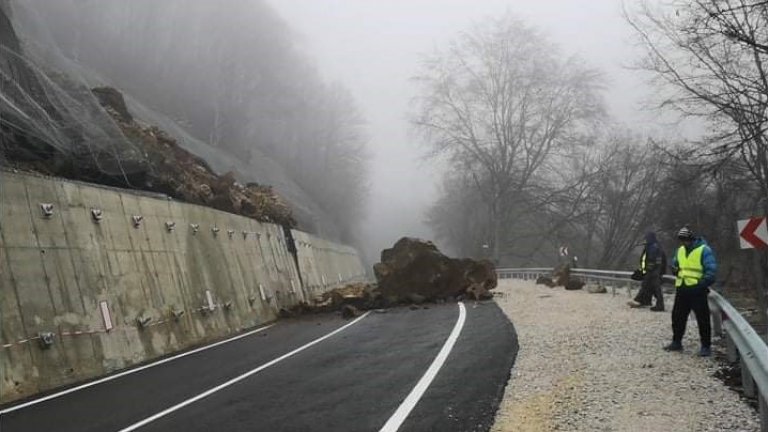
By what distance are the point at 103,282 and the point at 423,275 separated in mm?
12995

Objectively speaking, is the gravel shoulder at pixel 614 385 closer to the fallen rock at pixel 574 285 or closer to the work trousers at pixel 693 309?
the work trousers at pixel 693 309

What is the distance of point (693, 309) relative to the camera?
30.5ft

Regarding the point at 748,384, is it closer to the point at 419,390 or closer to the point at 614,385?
the point at 614,385

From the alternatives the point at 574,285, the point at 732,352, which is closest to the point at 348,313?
the point at 574,285

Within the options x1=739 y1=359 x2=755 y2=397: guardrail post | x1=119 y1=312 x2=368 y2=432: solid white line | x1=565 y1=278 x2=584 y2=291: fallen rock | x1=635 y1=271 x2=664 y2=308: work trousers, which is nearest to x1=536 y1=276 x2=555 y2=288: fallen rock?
x1=565 y1=278 x2=584 y2=291: fallen rock

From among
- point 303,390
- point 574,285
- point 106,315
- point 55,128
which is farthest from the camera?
point 574,285

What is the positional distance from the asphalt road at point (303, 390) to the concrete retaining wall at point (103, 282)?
0.87 meters

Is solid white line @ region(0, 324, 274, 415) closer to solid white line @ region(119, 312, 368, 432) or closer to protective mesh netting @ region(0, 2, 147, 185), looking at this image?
solid white line @ region(119, 312, 368, 432)

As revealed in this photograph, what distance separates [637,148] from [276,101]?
35.3 m

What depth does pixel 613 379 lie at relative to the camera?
7.98 m

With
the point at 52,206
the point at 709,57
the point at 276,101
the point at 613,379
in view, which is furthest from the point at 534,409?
the point at 276,101

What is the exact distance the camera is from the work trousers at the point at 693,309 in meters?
9.12

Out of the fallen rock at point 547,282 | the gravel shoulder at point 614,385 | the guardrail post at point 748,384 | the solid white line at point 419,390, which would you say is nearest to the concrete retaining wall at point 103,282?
the solid white line at point 419,390

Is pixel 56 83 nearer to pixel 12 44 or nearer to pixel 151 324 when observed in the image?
pixel 12 44
